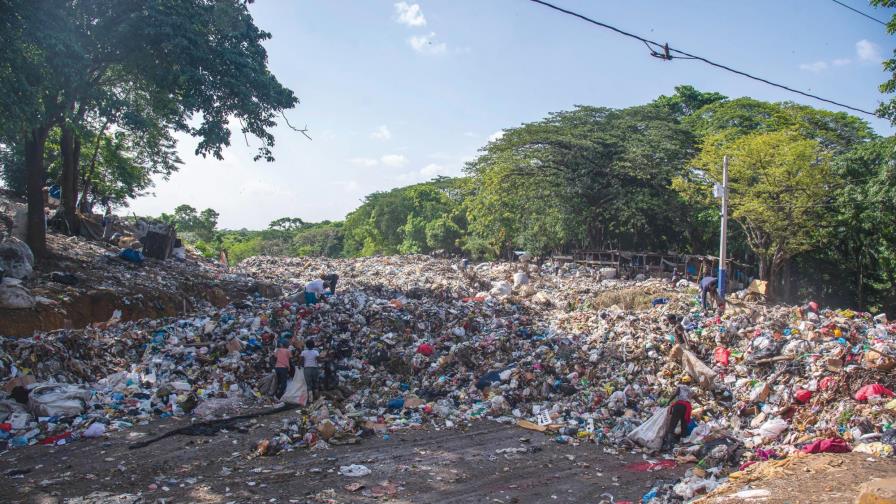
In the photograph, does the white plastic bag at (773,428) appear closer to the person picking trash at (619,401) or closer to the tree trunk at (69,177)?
the person picking trash at (619,401)

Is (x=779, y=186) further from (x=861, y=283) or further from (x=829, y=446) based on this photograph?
(x=829, y=446)

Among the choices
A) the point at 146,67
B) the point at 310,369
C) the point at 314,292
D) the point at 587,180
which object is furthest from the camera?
the point at 587,180

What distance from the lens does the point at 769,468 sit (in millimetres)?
5398

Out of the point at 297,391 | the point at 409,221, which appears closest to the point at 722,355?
the point at 297,391

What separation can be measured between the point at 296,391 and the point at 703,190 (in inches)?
675

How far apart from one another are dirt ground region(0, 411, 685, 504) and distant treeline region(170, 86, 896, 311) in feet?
40.3

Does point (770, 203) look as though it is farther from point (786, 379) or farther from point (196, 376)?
point (196, 376)

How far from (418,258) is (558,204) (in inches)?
253

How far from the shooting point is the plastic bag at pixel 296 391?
8.35m

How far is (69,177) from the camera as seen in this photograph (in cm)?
1443

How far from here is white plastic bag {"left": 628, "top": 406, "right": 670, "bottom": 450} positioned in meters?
7.00

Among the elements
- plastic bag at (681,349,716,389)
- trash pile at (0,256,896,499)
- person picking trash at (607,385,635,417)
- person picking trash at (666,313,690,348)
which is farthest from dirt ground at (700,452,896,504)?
person picking trash at (666,313,690,348)

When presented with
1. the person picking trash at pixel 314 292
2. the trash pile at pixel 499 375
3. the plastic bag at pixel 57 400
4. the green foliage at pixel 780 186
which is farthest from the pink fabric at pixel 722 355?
the green foliage at pixel 780 186

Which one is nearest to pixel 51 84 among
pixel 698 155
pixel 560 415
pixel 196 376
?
pixel 196 376
